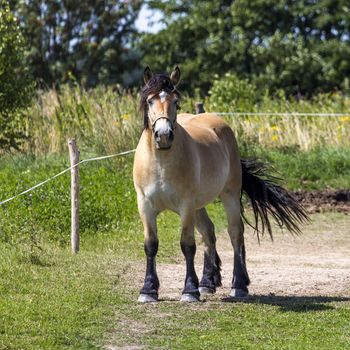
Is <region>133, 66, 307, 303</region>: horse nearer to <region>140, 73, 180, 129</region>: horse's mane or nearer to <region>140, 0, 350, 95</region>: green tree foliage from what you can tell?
<region>140, 73, 180, 129</region>: horse's mane

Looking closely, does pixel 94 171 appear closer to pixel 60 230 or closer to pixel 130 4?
pixel 60 230

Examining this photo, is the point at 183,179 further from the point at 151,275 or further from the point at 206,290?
the point at 206,290

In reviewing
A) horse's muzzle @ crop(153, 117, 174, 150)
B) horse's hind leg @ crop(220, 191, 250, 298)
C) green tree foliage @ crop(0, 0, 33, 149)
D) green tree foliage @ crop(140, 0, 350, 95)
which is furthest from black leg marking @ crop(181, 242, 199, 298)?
green tree foliage @ crop(140, 0, 350, 95)

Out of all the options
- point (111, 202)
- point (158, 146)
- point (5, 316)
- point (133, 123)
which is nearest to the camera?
point (5, 316)

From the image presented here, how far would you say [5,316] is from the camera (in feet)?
28.2

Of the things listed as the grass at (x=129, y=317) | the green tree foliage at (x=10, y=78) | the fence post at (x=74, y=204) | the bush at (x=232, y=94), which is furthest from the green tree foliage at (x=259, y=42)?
the grass at (x=129, y=317)

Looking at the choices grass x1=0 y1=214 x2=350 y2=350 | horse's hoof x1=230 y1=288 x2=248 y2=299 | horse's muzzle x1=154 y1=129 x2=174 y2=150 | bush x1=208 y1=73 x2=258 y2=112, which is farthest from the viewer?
bush x1=208 y1=73 x2=258 y2=112

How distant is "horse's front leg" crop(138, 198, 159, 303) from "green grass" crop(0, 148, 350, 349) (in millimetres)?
163

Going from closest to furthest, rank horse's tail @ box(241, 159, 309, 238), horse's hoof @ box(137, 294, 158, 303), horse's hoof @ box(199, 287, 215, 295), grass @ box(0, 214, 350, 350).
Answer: grass @ box(0, 214, 350, 350) → horse's hoof @ box(137, 294, 158, 303) → horse's hoof @ box(199, 287, 215, 295) → horse's tail @ box(241, 159, 309, 238)

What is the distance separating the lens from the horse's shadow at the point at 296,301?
31.3 feet

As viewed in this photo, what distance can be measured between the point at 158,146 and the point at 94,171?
841 centimetres

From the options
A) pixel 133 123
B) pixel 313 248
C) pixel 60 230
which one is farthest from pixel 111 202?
pixel 133 123

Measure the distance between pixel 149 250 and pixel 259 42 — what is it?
30022 mm

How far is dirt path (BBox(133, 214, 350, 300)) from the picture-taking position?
1088cm
